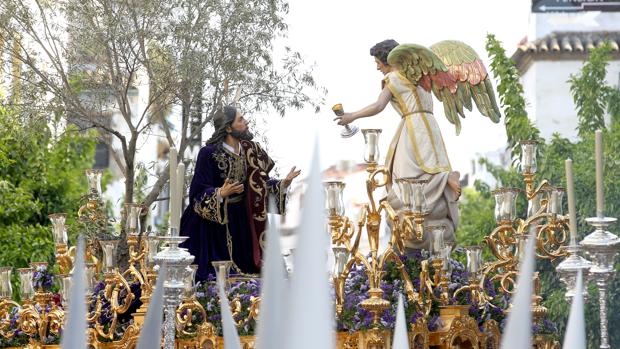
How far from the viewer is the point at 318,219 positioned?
16.6ft

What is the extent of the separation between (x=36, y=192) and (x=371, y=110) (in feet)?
45.2

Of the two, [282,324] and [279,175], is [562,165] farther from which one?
[282,324]

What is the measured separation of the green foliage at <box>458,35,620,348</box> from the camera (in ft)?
67.5

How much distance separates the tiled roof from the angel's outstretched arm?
24.3 metres

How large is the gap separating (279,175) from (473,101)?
246cm

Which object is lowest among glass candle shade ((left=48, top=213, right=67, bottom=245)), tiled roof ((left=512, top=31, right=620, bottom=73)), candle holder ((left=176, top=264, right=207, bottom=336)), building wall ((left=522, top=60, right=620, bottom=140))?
candle holder ((left=176, top=264, right=207, bottom=336))

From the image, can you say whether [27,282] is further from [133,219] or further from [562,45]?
[562,45]

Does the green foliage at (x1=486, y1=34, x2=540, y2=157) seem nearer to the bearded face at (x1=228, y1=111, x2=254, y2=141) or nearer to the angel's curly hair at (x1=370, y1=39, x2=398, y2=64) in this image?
the angel's curly hair at (x1=370, y1=39, x2=398, y2=64)

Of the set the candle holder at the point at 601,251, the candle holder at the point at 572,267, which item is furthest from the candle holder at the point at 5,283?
the candle holder at the point at 601,251

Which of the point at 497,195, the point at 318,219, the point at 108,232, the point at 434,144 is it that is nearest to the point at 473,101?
the point at 434,144

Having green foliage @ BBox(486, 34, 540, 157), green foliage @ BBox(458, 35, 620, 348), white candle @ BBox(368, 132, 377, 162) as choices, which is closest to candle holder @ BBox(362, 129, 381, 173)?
white candle @ BBox(368, 132, 377, 162)

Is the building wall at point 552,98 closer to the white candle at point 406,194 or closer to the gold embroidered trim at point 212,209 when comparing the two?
the gold embroidered trim at point 212,209

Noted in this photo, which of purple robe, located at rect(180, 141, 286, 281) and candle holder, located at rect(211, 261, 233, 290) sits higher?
purple robe, located at rect(180, 141, 286, 281)

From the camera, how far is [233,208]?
42.9ft
